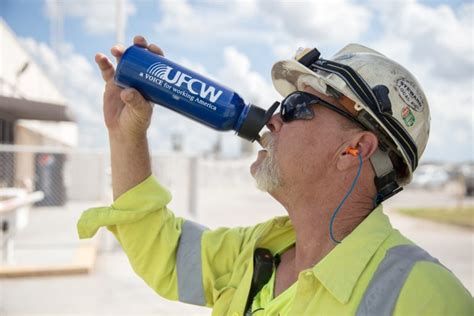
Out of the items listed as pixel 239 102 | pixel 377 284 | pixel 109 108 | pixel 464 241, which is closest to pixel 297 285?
pixel 377 284

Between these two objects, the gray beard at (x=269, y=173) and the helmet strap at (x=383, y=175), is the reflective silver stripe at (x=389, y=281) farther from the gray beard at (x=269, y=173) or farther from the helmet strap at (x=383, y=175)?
the gray beard at (x=269, y=173)

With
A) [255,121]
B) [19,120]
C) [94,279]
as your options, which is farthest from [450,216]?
[255,121]

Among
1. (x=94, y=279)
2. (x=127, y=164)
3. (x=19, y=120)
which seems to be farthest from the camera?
(x=94, y=279)

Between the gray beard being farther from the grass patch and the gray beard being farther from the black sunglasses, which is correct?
the grass patch

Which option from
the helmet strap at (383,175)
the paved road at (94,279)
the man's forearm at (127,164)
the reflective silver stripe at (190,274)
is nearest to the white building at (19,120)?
the paved road at (94,279)

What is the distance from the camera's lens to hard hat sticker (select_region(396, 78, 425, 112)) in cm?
185

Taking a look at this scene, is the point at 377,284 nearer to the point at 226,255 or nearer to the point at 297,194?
the point at 297,194

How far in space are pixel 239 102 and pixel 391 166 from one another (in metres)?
0.68

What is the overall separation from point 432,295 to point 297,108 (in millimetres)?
849

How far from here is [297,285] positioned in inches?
68.6

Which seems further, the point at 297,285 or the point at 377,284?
the point at 297,285

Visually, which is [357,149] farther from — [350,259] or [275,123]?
[350,259]

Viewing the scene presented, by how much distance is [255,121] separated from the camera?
2123mm

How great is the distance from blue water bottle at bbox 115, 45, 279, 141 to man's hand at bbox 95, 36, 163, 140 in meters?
0.06
